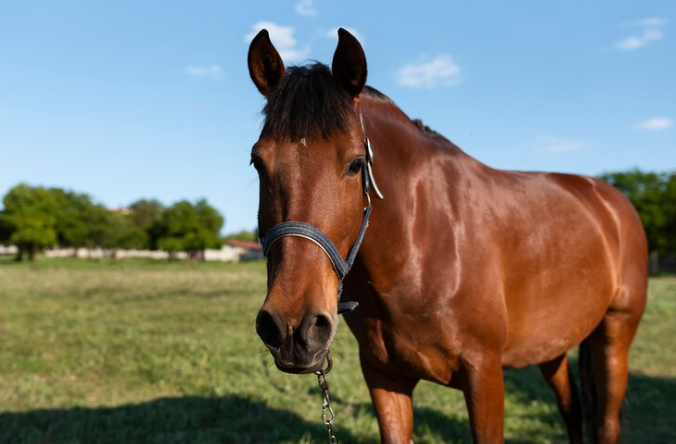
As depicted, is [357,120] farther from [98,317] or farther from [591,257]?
[98,317]

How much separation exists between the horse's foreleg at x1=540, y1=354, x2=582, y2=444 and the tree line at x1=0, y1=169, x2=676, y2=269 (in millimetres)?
44331

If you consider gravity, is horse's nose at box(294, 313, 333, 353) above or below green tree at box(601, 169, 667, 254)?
below

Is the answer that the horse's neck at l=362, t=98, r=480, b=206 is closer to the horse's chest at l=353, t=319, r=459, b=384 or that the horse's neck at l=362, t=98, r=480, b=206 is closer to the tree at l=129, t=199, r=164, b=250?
the horse's chest at l=353, t=319, r=459, b=384

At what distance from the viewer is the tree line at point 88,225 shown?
200 feet

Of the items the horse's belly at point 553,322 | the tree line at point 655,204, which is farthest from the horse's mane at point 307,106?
the tree line at point 655,204

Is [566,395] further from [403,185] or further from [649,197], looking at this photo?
[649,197]

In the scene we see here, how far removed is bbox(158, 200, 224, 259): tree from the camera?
75062 mm

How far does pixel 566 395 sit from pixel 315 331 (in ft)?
11.7

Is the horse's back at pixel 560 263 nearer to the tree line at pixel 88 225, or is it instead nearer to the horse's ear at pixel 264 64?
the horse's ear at pixel 264 64

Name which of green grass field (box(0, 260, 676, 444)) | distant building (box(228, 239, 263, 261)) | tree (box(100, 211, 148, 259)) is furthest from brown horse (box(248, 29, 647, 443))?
distant building (box(228, 239, 263, 261))

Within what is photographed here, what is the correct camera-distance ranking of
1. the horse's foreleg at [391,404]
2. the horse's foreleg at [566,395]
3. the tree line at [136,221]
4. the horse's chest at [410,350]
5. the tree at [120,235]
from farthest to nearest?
1. the tree at [120,235]
2. the tree line at [136,221]
3. the horse's foreleg at [566,395]
4. the horse's foreleg at [391,404]
5. the horse's chest at [410,350]

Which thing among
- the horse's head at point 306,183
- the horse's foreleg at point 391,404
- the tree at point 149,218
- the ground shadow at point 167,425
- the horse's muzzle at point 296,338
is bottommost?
the ground shadow at point 167,425

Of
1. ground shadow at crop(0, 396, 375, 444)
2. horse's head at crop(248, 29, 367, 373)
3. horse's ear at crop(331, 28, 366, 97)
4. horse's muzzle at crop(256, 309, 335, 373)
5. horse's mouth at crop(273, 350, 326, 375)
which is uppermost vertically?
horse's ear at crop(331, 28, 366, 97)

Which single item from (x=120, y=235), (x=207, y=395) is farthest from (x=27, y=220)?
(x=207, y=395)
